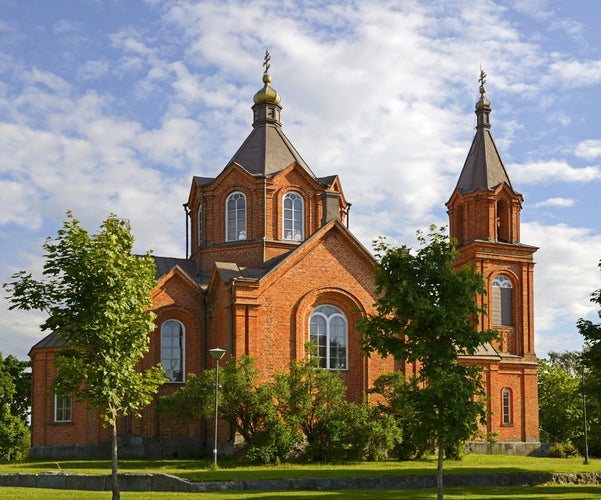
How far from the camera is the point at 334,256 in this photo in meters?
39.5

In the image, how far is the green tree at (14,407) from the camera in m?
52.4

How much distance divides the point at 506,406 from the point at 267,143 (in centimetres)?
2139

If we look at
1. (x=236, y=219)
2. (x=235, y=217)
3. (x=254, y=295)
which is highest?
(x=235, y=217)

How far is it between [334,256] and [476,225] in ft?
50.6

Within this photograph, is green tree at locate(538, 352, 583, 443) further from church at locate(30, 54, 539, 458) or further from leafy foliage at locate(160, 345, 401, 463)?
leafy foliage at locate(160, 345, 401, 463)

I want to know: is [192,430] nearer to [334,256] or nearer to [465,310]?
[334,256]

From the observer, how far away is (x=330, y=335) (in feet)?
129

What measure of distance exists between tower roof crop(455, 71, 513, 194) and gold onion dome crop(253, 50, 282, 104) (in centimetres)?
1366

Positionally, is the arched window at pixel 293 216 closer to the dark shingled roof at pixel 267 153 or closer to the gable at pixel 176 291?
the dark shingled roof at pixel 267 153

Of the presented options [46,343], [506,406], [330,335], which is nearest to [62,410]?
[46,343]

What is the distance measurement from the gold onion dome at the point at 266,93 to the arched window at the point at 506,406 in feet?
72.4

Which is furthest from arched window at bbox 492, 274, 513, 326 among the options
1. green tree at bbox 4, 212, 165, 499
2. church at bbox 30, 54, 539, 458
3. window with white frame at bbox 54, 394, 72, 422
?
green tree at bbox 4, 212, 165, 499

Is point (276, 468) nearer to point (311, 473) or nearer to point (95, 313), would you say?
point (311, 473)

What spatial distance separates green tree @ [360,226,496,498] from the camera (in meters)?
22.3
